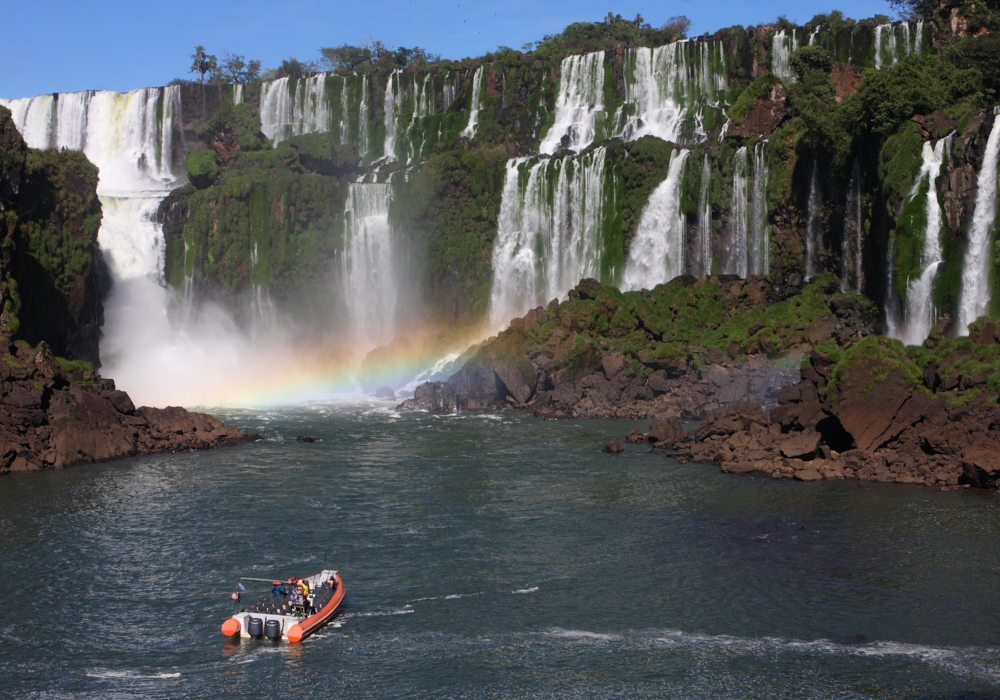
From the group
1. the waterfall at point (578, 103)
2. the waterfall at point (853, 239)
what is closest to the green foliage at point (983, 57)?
the waterfall at point (853, 239)

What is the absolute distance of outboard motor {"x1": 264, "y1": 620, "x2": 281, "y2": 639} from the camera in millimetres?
26125

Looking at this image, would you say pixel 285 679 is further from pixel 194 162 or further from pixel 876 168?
pixel 194 162

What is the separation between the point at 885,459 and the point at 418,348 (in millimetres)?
40274

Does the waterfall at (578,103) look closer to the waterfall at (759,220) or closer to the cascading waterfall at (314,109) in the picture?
the cascading waterfall at (314,109)

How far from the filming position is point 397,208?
8150 cm

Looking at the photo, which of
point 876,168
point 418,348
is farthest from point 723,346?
point 418,348

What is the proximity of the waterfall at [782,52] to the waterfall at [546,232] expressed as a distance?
18.5 meters

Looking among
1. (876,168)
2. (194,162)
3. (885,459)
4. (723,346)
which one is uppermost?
(194,162)

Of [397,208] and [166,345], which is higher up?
[397,208]

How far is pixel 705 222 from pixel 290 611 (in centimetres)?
4986

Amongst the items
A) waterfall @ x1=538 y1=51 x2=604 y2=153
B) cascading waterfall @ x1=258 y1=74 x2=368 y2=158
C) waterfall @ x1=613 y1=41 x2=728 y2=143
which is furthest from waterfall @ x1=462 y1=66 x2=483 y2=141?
waterfall @ x1=613 y1=41 x2=728 y2=143

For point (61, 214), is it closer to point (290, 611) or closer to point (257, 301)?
point (257, 301)

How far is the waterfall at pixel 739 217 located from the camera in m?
68.2

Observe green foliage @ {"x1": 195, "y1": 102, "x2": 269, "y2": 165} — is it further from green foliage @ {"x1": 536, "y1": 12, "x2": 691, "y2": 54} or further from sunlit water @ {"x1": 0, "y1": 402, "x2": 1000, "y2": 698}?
sunlit water @ {"x1": 0, "y1": 402, "x2": 1000, "y2": 698}
